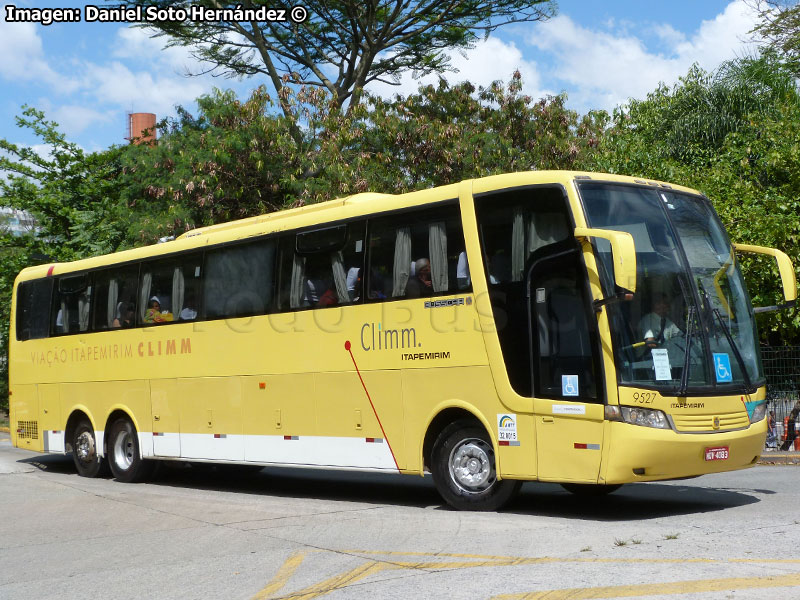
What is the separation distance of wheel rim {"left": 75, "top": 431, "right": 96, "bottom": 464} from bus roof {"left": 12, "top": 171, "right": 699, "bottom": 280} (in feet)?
9.67

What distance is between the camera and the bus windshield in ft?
33.4

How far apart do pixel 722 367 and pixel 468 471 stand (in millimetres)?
2905

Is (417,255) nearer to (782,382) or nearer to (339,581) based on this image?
(339,581)

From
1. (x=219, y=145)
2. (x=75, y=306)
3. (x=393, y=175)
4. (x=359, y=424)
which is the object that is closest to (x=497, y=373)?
(x=359, y=424)

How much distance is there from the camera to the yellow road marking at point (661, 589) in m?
6.54

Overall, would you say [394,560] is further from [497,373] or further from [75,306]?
[75,306]

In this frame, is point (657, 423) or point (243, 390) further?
point (243, 390)

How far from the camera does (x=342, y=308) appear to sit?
1302cm

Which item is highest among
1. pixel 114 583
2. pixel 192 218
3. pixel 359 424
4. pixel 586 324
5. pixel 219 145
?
pixel 219 145

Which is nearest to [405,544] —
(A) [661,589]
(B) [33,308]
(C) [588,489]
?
(A) [661,589]

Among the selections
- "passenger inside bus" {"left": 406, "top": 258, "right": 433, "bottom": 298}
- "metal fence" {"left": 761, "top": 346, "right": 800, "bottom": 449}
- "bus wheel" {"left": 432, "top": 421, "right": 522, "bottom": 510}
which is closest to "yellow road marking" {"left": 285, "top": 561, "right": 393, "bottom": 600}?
"bus wheel" {"left": 432, "top": 421, "right": 522, "bottom": 510}

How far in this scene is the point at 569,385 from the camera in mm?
10422

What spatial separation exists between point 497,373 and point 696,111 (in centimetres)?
2058

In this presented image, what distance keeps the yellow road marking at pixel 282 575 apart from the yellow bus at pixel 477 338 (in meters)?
3.08
